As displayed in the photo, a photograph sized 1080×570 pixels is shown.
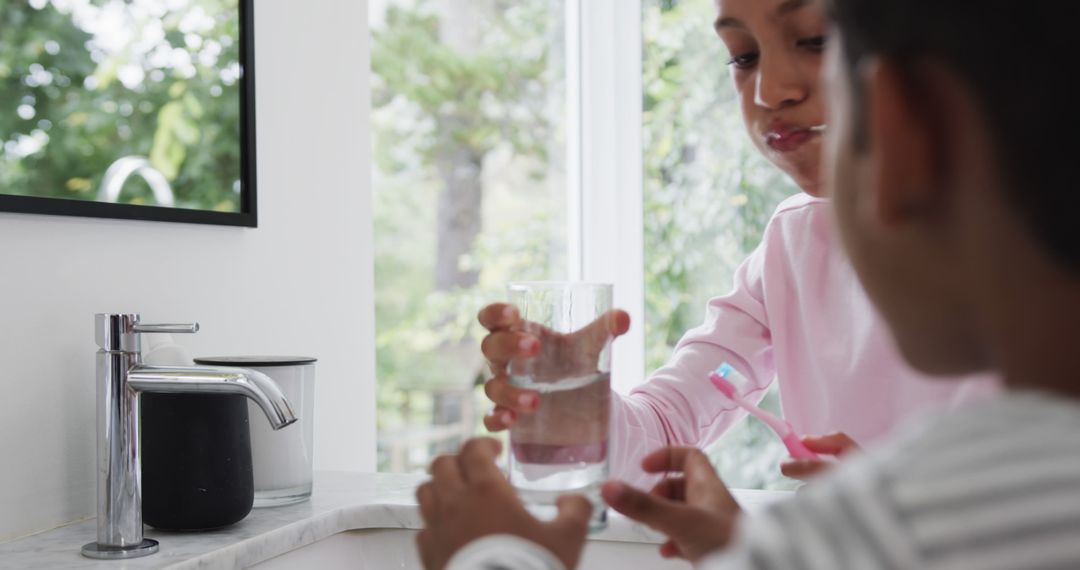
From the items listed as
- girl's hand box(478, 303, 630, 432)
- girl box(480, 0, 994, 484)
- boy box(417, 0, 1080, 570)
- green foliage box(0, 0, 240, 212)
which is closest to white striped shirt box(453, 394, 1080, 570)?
boy box(417, 0, 1080, 570)

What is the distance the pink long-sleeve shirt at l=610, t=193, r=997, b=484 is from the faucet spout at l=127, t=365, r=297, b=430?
34 cm

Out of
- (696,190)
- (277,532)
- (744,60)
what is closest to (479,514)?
(277,532)

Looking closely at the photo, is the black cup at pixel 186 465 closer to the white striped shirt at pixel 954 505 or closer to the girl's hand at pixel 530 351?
the girl's hand at pixel 530 351

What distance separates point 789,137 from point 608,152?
1.58 metres

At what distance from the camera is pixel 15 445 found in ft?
3.25

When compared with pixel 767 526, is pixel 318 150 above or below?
above

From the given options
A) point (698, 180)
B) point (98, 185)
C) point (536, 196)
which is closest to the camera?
point (98, 185)

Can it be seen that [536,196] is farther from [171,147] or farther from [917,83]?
[917,83]

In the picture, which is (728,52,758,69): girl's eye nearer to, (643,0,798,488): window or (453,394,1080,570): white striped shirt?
(453,394,1080,570): white striped shirt

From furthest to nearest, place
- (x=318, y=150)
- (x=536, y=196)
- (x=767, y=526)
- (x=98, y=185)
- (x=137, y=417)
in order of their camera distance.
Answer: (x=536, y=196), (x=318, y=150), (x=98, y=185), (x=137, y=417), (x=767, y=526)

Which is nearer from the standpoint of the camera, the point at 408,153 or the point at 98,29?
the point at 98,29

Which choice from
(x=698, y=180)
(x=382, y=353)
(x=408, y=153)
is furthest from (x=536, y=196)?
(x=698, y=180)

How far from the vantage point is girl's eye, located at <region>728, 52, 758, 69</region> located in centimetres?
110

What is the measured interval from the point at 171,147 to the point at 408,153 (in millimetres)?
4207
